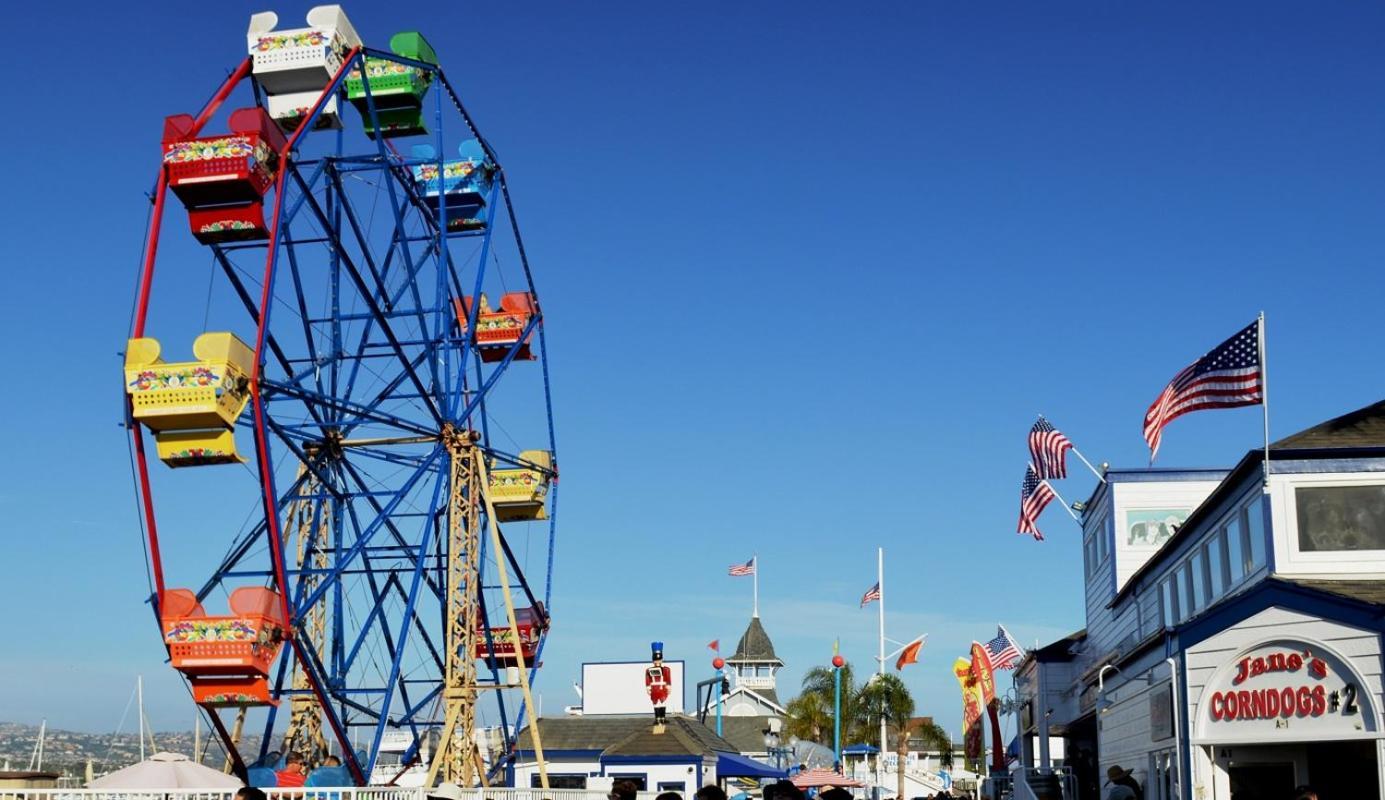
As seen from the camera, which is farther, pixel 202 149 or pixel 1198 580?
pixel 202 149

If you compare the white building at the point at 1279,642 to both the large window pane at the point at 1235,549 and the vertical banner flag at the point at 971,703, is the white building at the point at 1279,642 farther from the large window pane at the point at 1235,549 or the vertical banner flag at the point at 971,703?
the vertical banner flag at the point at 971,703

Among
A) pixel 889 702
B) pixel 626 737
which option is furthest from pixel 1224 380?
pixel 889 702

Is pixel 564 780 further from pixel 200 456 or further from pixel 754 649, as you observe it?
pixel 754 649

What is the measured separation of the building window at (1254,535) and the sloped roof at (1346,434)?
2.60 ft

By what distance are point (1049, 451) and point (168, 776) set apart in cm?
1997

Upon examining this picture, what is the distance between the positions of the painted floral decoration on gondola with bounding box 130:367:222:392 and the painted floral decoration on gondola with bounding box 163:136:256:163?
378cm

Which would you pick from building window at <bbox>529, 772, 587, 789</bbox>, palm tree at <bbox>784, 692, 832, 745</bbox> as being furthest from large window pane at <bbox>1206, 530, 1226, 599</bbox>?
palm tree at <bbox>784, 692, 832, 745</bbox>

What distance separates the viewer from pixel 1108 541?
31906mm

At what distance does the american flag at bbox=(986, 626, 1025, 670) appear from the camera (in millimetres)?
44875

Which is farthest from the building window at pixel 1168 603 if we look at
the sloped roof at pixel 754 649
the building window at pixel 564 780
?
the sloped roof at pixel 754 649

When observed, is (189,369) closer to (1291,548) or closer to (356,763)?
(356,763)

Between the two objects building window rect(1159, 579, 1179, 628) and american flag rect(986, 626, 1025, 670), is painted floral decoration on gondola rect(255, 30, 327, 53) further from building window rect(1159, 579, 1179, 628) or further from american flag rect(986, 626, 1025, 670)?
american flag rect(986, 626, 1025, 670)

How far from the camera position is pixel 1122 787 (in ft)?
61.8

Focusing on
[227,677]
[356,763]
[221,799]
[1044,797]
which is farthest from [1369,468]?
[356,763]
